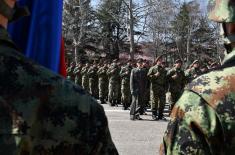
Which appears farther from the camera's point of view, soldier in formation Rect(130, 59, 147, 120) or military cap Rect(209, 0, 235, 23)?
soldier in formation Rect(130, 59, 147, 120)

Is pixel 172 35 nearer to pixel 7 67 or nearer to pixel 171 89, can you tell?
pixel 171 89

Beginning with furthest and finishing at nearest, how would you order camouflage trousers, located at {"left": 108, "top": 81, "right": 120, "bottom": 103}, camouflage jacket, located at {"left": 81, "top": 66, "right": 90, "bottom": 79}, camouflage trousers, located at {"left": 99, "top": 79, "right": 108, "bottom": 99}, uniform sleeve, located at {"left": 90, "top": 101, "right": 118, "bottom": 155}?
camouflage jacket, located at {"left": 81, "top": 66, "right": 90, "bottom": 79} → camouflage trousers, located at {"left": 99, "top": 79, "right": 108, "bottom": 99} → camouflage trousers, located at {"left": 108, "top": 81, "right": 120, "bottom": 103} → uniform sleeve, located at {"left": 90, "top": 101, "right": 118, "bottom": 155}

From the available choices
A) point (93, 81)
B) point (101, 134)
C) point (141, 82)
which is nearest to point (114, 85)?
point (93, 81)

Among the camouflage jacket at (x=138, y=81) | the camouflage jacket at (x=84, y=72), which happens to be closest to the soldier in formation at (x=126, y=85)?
the camouflage jacket at (x=138, y=81)

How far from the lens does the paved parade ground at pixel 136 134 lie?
27.5 ft

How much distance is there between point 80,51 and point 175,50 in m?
9.68

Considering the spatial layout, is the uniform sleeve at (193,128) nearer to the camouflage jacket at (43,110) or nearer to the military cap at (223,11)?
the military cap at (223,11)

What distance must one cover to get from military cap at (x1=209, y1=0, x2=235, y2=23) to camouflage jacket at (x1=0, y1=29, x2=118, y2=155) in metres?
0.84

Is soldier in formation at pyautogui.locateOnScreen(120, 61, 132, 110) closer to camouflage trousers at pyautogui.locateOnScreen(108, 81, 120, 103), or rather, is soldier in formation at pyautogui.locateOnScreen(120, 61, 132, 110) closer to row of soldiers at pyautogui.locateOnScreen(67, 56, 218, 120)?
row of soldiers at pyautogui.locateOnScreen(67, 56, 218, 120)

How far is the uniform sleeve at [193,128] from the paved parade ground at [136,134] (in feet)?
18.8

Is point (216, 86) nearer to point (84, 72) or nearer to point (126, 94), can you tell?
point (126, 94)

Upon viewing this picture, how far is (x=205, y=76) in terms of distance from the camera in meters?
2.35

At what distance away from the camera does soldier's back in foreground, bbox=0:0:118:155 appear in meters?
1.67

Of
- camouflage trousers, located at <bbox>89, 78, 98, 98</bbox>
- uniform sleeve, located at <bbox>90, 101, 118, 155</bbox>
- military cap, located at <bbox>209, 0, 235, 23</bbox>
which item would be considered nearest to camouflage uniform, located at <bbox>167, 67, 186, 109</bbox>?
camouflage trousers, located at <bbox>89, 78, 98, 98</bbox>
